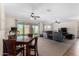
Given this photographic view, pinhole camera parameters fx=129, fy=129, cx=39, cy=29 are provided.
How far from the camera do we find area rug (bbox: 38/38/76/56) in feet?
8.10

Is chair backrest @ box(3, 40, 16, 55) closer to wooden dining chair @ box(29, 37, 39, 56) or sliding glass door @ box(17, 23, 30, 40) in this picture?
sliding glass door @ box(17, 23, 30, 40)

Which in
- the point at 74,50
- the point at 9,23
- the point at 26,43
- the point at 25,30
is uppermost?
the point at 9,23

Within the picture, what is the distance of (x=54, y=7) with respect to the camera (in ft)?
7.98

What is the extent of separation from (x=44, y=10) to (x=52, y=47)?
2.37ft

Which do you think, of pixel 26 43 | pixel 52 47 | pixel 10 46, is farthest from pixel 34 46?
pixel 10 46

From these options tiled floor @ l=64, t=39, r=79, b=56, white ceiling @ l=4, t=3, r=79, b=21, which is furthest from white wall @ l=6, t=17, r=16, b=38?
tiled floor @ l=64, t=39, r=79, b=56

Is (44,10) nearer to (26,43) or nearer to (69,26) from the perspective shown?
(69,26)

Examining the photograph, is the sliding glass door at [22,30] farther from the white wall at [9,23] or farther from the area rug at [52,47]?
the area rug at [52,47]

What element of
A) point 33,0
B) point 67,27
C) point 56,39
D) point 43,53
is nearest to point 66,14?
point 67,27

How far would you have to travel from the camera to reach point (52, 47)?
8.13ft

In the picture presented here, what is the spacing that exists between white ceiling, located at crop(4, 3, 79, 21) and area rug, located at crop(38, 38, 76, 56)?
47 cm

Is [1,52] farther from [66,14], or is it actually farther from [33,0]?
[66,14]

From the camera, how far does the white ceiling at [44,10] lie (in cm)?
241

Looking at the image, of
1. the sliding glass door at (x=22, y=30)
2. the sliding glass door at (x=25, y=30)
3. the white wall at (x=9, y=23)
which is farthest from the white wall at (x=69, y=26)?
the white wall at (x=9, y=23)
